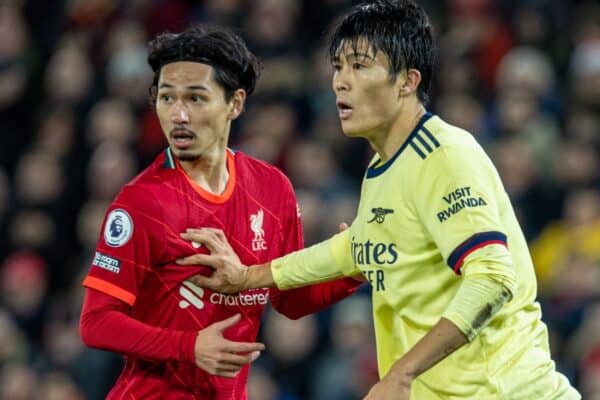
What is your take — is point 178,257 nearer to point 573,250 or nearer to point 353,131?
point 353,131

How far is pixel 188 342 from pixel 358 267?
2.24 ft

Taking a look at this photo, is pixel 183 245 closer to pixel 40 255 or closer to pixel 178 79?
pixel 178 79

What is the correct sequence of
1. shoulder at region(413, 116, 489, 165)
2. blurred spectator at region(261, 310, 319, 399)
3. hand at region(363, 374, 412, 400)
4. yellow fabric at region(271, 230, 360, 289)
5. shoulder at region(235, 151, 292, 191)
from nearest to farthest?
hand at region(363, 374, 412, 400) → shoulder at region(413, 116, 489, 165) → yellow fabric at region(271, 230, 360, 289) → shoulder at region(235, 151, 292, 191) → blurred spectator at region(261, 310, 319, 399)

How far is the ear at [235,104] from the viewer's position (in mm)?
5465

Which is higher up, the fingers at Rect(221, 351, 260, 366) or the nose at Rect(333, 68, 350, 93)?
the nose at Rect(333, 68, 350, 93)

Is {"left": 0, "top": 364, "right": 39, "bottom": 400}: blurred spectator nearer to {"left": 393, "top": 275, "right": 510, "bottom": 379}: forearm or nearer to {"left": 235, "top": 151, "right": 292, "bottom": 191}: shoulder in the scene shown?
{"left": 235, "top": 151, "right": 292, "bottom": 191}: shoulder

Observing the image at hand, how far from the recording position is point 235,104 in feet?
18.1

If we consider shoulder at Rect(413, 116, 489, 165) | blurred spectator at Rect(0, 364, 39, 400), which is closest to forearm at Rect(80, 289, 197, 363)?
shoulder at Rect(413, 116, 489, 165)

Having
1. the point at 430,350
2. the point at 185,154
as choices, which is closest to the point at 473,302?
the point at 430,350

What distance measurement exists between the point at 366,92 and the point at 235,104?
2.64ft

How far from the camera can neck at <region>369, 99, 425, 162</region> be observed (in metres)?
4.90

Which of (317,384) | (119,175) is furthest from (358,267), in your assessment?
(119,175)

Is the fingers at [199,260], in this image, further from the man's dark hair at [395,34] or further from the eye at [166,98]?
the man's dark hair at [395,34]

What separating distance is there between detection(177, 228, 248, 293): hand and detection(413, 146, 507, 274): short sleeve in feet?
3.01
